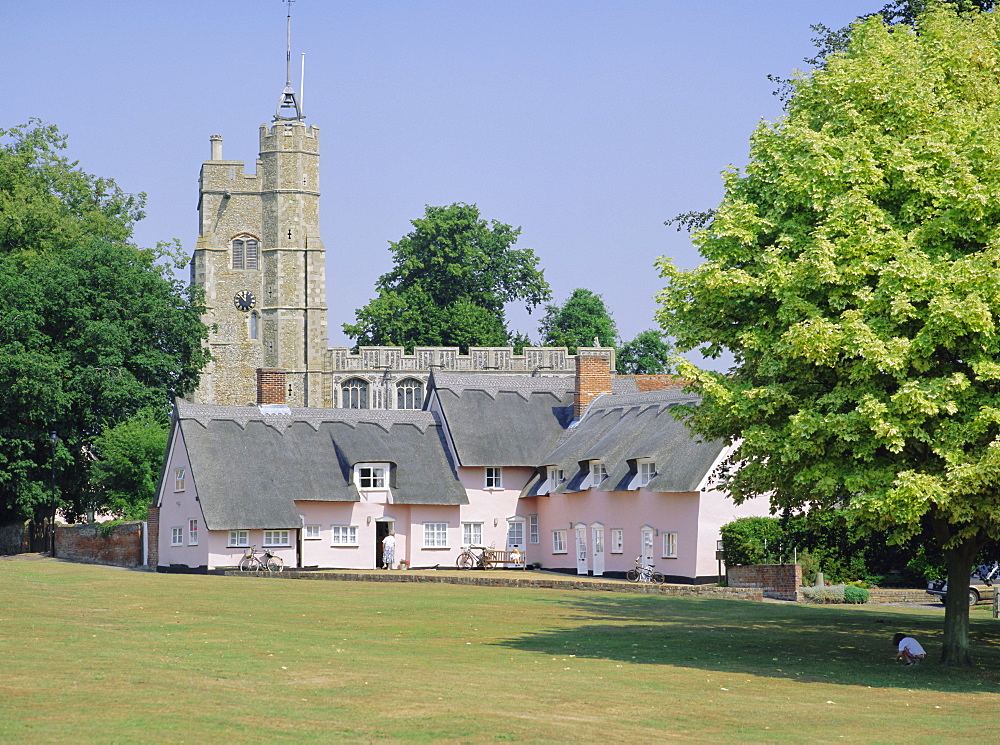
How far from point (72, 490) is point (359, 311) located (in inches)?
1571

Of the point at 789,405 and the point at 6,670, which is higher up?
the point at 789,405

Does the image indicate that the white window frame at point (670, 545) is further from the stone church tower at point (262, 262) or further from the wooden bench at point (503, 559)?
the stone church tower at point (262, 262)

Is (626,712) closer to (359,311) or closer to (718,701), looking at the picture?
(718,701)

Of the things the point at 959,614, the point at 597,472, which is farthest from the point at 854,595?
the point at 959,614

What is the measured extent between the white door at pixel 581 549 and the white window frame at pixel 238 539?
12317mm

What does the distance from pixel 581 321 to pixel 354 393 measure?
890 inches

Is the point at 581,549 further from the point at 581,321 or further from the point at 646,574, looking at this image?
the point at 581,321

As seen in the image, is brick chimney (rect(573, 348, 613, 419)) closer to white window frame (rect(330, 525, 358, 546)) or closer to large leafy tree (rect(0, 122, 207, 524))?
white window frame (rect(330, 525, 358, 546))

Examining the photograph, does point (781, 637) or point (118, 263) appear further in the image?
point (118, 263)

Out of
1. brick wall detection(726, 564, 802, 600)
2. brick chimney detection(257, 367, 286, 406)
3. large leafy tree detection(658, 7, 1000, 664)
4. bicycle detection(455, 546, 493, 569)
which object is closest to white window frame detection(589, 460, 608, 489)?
bicycle detection(455, 546, 493, 569)

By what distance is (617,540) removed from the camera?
46000mm

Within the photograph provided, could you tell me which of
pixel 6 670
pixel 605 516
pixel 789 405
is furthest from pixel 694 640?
pixel 605 516

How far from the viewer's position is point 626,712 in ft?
47.6

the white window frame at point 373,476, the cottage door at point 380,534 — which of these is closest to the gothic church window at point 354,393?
the cottage door at point 380,534
